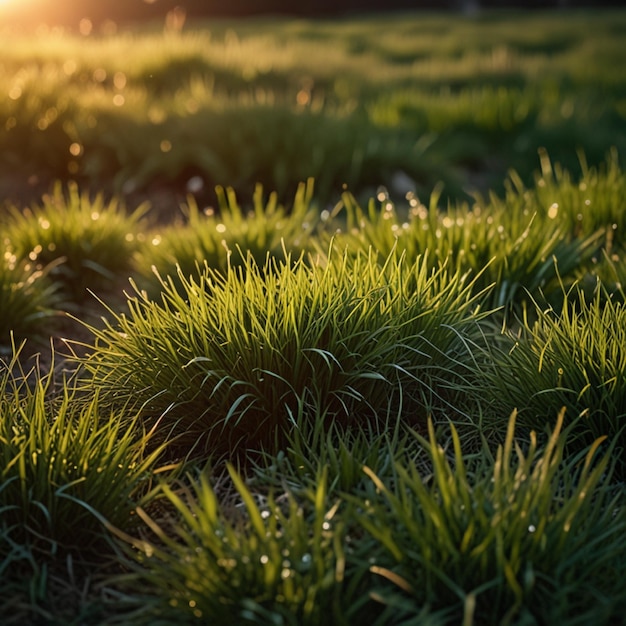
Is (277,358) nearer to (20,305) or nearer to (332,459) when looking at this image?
(332,459)

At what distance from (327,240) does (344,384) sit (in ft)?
3.17

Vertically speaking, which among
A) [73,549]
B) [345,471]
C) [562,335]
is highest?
[562,335]

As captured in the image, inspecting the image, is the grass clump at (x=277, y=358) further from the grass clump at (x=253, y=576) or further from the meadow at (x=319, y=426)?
the grass clump at (x=253, y=576)

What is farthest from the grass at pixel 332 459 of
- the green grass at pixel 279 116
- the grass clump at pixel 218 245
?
the green grass at pixel 279 116

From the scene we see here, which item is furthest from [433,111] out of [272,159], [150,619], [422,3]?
[422,3]

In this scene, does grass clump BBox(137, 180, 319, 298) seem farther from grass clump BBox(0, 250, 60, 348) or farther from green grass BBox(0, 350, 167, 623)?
green grass BBox(0, 350, 167, 623)

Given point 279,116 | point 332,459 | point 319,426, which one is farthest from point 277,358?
point 279,116

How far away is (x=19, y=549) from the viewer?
1627 millimetres

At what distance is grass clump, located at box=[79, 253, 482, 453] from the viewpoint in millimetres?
2029

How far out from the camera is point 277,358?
2027mm

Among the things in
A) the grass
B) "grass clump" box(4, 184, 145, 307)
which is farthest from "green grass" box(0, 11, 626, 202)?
A: the grass

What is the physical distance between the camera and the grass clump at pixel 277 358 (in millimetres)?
2029

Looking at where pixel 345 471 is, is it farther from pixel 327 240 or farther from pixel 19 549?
pixel 327 240

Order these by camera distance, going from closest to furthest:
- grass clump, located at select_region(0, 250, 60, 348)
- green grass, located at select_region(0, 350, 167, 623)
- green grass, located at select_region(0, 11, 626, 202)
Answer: green grass, located at select_region(0, 350, 167, 623) < grass clump, located at select_region(0, 250, 60, 348) < green grass, located at select_region(0, 11, 626, 202)
